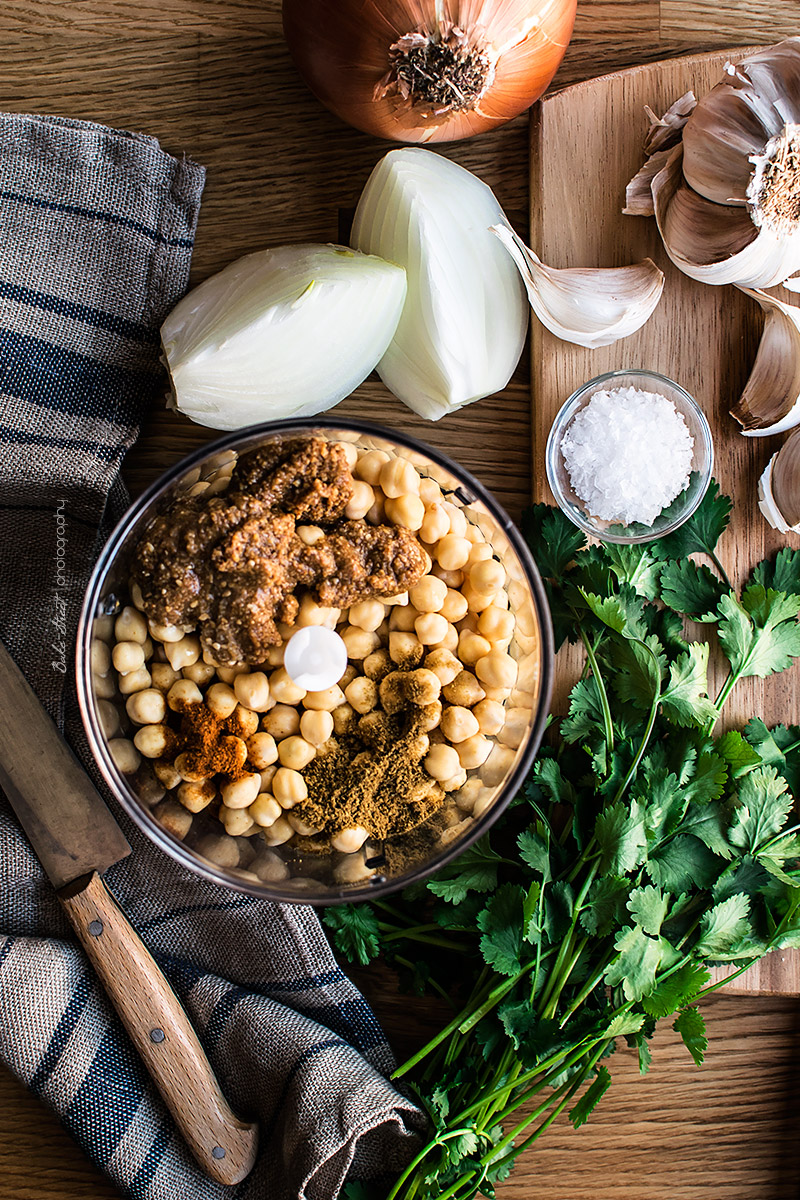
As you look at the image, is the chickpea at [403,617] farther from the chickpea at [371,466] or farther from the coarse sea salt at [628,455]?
the coarse sea salt at [628,455]

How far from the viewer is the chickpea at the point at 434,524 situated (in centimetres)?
96

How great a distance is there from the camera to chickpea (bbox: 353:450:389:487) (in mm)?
969

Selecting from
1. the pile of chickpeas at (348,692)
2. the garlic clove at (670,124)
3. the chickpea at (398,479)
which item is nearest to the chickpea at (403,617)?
the pile of chickpeas at (348,692)

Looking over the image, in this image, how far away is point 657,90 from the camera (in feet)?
3.63

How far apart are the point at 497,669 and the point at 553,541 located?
18 centimetres

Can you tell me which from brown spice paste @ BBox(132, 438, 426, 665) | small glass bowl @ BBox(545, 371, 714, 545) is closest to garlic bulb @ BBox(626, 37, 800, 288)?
small glass bowl @ BBox(545, 371, 714, 545)

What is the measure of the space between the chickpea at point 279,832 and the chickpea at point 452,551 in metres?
0.32

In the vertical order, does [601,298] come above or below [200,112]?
below

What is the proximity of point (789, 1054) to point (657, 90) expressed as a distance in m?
1.19

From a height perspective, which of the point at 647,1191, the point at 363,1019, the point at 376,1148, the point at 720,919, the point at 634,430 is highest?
the point at 634,430

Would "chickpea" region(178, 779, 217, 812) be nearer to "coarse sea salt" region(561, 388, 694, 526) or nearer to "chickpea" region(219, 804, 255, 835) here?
"chickpea" region(219, 804, 255, 835)

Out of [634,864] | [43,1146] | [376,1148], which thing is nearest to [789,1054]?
[634,864]

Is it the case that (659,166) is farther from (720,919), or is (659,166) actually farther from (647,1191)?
(647,1191)

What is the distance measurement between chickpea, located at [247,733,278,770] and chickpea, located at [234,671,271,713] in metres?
0.03
